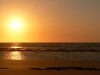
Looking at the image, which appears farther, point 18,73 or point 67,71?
point 67,71

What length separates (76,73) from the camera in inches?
757

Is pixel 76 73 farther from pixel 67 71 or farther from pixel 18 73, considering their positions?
pixel 18 73

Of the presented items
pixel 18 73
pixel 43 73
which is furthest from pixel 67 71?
pixel 18 73

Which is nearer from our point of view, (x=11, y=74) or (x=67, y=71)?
(x=11, y=74)

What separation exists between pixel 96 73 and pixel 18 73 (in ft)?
17.4

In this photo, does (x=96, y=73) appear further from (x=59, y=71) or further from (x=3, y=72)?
(x=3, y=72)

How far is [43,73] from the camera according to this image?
63.5 feet

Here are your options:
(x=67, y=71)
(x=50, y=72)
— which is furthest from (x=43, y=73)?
(x=67, y=71)

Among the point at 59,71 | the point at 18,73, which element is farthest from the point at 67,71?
the point at 18,73

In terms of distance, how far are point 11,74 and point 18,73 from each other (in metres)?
0.52

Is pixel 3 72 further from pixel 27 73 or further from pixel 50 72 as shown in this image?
pixel 50 72

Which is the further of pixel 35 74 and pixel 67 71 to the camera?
pixel 67 71

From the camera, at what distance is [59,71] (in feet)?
66.6

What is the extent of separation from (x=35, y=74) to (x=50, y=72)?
53.4 inches
